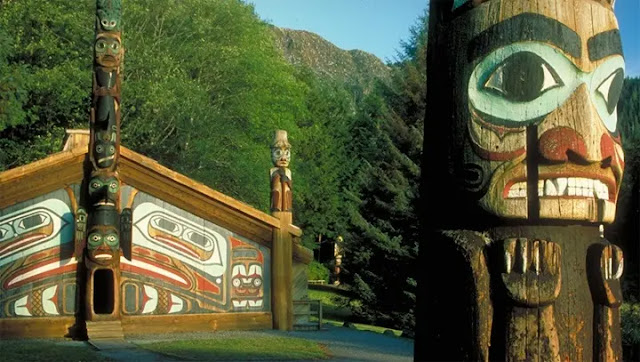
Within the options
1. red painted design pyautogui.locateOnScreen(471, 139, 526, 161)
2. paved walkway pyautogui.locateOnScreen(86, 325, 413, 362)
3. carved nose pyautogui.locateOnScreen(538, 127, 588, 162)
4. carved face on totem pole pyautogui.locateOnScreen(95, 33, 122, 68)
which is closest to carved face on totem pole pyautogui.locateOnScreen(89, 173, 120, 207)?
carved face on totem pole pyautogui.locateOnScreen(95, 33, 122, 68)

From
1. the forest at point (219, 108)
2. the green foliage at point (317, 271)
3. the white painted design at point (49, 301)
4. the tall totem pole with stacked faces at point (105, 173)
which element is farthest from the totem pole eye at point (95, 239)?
the green foliage at point (317, 271)

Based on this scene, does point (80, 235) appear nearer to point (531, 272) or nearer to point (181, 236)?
point (181, 236)

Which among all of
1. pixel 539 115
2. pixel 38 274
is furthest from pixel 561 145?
pixel 38 274

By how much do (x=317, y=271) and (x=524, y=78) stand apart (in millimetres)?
43619

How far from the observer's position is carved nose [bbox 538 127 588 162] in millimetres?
4543

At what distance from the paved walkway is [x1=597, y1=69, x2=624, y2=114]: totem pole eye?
868cm

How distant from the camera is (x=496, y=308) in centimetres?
460

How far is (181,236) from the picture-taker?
16.5m

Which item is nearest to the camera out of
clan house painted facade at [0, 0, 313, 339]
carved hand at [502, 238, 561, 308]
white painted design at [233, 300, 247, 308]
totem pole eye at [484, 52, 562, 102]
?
carved hand at [502, 238, 561, 308]

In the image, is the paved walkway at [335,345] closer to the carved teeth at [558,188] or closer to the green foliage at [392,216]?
the green foliage at [392,216]

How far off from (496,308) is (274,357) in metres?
8.45

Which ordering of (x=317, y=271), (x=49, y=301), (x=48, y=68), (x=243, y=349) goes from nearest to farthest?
1. (x=243, y=349)
2. (x=49, y=301)
3. (x=48, y=68)
4. (x=317, y=271)

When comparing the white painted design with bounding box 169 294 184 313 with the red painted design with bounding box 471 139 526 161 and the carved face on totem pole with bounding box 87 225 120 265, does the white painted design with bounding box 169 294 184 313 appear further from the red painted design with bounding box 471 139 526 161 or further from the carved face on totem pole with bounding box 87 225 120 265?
the red painted design with bounding box 471 139 526 161

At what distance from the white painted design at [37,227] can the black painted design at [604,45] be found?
12686 mm
